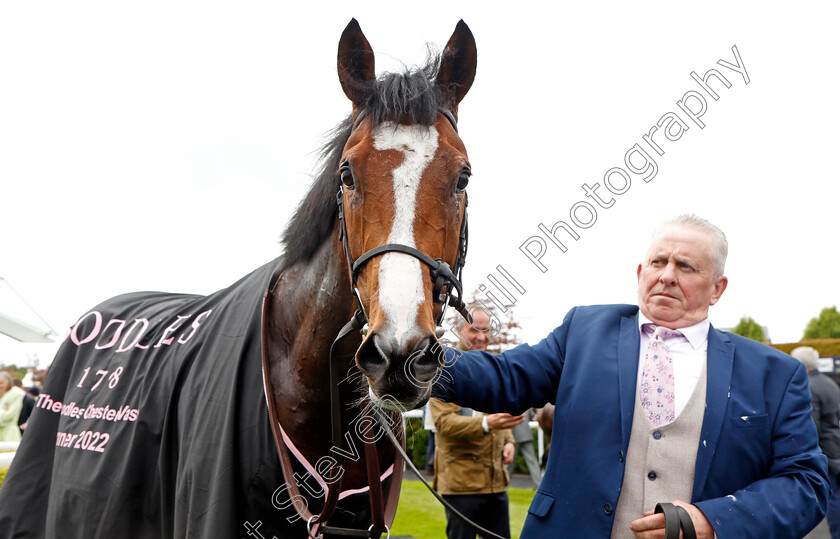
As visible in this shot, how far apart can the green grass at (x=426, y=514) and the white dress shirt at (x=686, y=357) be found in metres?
5.04

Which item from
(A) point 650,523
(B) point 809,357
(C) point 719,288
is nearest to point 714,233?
(C) point 719,288

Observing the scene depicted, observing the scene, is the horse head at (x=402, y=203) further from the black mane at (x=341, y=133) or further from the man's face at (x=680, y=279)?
the man's face at (x=680, y=279)

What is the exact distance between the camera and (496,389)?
209 centimetres

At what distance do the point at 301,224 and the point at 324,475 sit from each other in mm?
954

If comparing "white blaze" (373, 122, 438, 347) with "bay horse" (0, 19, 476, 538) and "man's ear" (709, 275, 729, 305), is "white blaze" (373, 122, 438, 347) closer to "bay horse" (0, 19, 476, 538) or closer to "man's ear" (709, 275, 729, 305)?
"bay horse" (0, 19, 476, 538)

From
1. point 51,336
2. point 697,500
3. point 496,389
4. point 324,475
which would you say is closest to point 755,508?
point 697,500

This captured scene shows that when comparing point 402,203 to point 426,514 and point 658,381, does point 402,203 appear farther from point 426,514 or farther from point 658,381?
point 426,514

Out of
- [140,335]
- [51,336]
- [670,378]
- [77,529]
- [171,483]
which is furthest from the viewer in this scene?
[51,336]

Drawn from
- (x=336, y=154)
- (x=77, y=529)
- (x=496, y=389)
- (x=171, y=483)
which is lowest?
(x=77, y=529)

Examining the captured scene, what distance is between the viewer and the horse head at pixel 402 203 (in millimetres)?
1636

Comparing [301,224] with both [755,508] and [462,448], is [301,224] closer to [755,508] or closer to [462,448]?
[755,508]

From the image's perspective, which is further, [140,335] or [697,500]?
[140,335]

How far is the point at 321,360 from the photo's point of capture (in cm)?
211

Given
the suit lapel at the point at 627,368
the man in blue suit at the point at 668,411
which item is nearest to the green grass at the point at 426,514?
the man in blue suit at the point at 668,411
